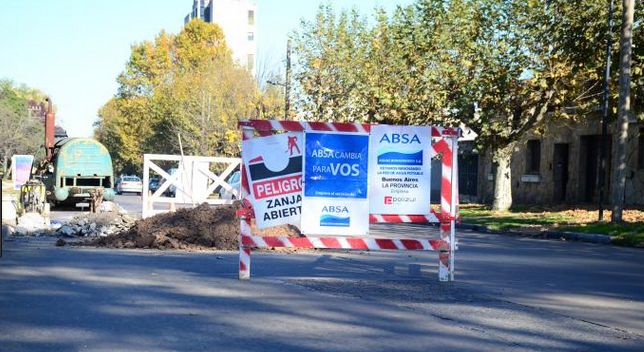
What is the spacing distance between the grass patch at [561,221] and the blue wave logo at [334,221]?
11316 millimetres

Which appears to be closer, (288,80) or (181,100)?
(288,80)

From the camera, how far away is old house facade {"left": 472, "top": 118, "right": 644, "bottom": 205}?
1283 inches

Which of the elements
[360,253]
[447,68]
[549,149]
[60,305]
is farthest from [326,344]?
[549,149]

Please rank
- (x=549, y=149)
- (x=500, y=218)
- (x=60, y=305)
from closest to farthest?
(x=60, y=305) < (x=500, y=218) < (x=549, y=149)

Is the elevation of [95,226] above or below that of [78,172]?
below

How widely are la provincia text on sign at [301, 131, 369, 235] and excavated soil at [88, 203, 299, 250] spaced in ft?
16.5

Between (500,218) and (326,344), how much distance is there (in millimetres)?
23523

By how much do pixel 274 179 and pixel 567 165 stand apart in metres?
29.5

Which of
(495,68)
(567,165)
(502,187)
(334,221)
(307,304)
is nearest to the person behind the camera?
(307,304)

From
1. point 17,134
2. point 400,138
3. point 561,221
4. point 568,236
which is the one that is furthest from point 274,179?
point 17,134

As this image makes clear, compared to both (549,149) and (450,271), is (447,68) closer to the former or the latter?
(549,149)

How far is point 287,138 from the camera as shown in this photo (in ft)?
36.9

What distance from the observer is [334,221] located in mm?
11312

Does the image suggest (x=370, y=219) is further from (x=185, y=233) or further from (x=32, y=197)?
(x=32, y=197)
